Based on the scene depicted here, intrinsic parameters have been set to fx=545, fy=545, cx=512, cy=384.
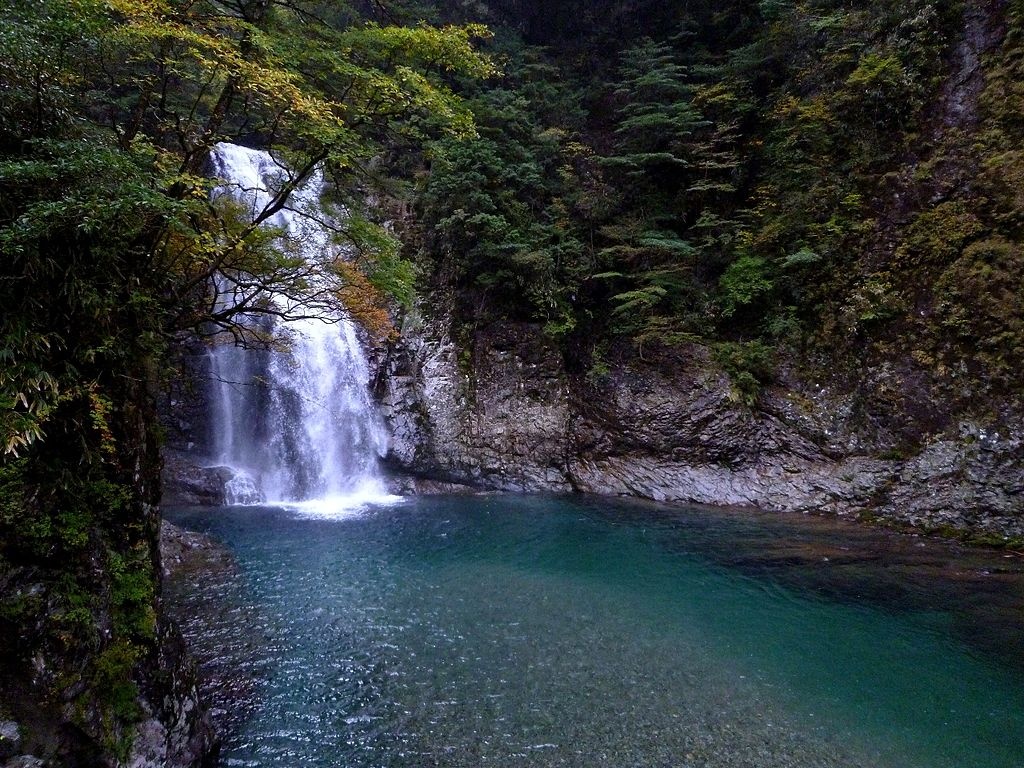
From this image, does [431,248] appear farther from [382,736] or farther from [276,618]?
[382,736]

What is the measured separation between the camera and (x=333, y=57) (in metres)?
5.30

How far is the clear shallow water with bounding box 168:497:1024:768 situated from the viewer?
517 centimetres

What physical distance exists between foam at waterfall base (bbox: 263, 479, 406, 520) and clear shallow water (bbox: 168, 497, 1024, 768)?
1.76m

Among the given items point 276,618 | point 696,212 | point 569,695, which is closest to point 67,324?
point 276,618

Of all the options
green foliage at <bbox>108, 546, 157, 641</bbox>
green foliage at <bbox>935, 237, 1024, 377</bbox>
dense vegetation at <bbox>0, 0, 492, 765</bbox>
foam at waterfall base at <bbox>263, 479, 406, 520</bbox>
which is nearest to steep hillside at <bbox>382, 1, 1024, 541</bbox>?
green foliage at <bbox>935, 237, 1024, 377</bbox>

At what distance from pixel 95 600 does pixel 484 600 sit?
5608 millimetres

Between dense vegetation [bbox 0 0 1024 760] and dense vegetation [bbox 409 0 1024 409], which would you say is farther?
dense vegetation [bbox 409 0 1024 409]

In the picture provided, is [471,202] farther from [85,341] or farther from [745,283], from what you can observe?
[85,341]

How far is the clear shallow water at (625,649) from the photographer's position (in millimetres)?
5172

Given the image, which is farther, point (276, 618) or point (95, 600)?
point (276, 618)

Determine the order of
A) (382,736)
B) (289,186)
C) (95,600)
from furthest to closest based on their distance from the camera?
(289,186) < (382,736) < (95,600)

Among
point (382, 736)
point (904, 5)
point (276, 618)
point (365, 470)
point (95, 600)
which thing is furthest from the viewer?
point (365, 470)

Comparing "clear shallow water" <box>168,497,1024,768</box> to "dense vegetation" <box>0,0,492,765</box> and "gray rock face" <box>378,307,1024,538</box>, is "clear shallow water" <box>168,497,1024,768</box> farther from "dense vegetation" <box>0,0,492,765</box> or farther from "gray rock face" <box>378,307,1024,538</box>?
"dense vegetation" <box>0,0,492,765</box>

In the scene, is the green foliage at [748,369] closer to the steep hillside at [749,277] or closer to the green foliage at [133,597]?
the steep hillside at [749,277]
